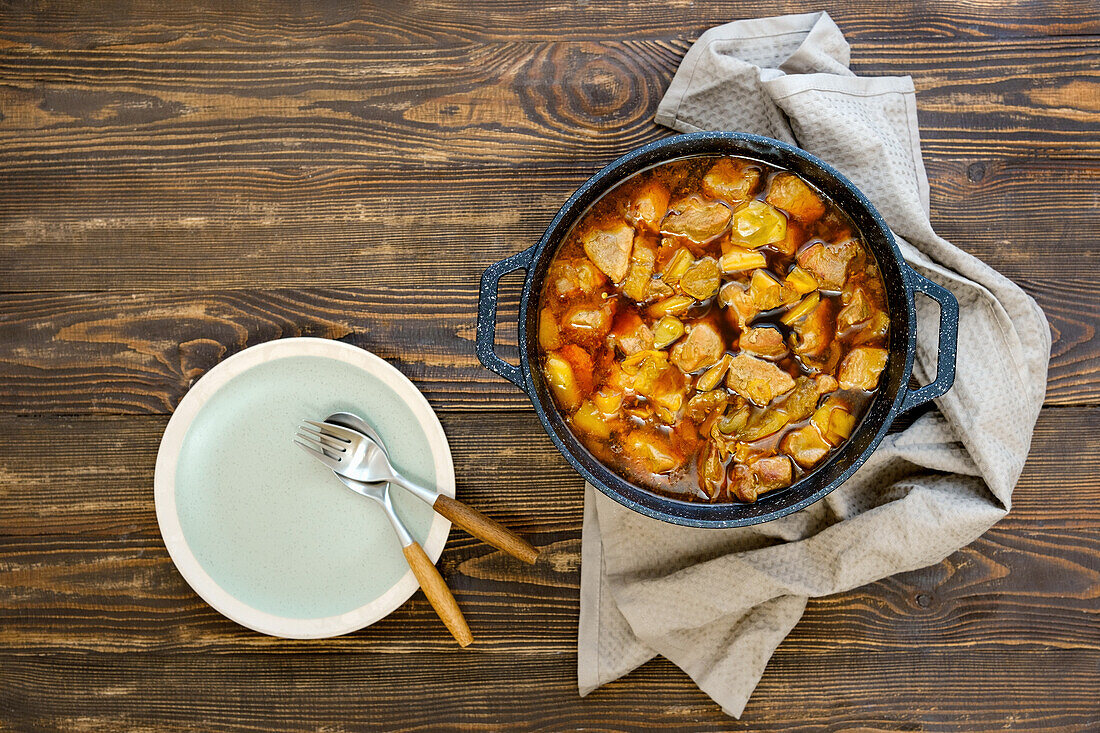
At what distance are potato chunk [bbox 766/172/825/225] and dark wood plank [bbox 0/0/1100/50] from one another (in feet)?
1.99

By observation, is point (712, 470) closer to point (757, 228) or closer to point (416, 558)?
point (757, 228)

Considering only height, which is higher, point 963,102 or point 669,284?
point 963,102

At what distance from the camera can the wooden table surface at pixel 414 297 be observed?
71.9 inches

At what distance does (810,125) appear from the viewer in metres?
1.65

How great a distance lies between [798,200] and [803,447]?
19.5 inches

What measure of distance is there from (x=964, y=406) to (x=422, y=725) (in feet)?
4.95

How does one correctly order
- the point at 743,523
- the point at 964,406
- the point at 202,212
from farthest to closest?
the point at 202,212, the point at 964,406, the point at 743,523

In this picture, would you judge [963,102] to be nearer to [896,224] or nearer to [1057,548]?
[896,224]

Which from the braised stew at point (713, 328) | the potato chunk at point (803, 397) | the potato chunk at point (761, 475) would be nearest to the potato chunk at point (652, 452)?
the braised stew at point (713, 328)

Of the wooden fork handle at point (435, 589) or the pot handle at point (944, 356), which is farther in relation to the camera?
the wooden fork handle at point (435, 589)

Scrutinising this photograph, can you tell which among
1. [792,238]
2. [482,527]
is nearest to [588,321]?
[792,238]

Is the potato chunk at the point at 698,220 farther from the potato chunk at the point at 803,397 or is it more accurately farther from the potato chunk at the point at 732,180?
the potato chunk at the point at 803,397

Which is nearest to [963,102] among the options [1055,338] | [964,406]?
[1055,338]

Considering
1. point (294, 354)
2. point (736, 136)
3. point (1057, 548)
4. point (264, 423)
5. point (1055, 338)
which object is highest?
point (736, 136)
